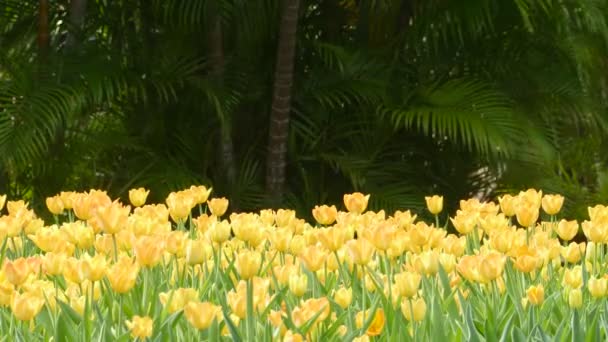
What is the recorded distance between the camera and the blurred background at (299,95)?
15.5 feet

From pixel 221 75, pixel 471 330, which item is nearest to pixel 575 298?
pixel 471 330

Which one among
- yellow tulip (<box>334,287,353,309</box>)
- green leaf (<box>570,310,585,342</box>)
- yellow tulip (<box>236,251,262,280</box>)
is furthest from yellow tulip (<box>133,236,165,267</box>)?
green leaf (<box>570,310,585,342</box>)

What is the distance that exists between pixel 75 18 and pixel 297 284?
13.1ft

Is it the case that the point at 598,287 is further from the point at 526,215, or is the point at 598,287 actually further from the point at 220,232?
the point at 220,232

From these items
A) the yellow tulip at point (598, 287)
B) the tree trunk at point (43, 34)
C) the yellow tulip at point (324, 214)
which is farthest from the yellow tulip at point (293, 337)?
the tree trunk at point (43, 34)

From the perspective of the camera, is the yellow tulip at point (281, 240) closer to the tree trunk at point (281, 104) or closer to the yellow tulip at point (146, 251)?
the yellow tulip at point (146, 251)

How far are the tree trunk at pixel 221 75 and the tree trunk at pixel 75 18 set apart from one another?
0.62 meters

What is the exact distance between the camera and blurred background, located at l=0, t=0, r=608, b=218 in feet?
15.5

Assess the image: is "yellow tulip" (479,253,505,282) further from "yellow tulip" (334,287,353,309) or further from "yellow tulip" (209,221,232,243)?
"yellow tulip" (209,221,232,243)

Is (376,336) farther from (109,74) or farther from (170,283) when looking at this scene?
(109,74)

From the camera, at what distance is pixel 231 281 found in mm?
1555

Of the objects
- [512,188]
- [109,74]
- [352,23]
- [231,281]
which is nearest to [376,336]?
[231,281]

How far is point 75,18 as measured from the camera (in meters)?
5.05

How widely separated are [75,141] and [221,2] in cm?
92
